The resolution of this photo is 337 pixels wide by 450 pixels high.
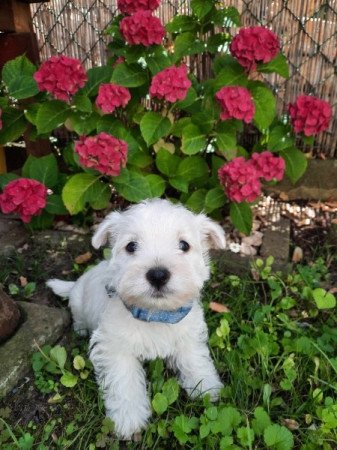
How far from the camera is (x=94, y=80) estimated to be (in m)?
3.45

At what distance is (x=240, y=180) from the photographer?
315 cm

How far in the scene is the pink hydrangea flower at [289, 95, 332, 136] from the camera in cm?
331

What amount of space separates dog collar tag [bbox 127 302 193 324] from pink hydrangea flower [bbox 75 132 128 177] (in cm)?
119

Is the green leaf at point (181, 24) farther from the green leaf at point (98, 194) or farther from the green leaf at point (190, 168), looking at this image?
the green leaf at point (98, 194)

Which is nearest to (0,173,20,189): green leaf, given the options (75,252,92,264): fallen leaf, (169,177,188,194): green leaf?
(75,252,92,264): fallen leaf

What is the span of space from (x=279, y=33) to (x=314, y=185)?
1.45 metres

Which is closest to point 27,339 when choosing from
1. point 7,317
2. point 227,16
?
point 7,317

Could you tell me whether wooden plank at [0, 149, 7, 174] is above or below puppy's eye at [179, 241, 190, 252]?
below

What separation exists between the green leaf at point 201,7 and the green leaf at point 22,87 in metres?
1.34

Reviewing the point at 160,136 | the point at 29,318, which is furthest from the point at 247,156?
the point at 29,318

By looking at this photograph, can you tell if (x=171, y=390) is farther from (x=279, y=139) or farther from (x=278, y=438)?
(x=279, y=139)

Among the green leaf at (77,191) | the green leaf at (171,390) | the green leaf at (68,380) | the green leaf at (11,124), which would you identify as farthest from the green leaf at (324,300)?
the green leaf at (11,124)

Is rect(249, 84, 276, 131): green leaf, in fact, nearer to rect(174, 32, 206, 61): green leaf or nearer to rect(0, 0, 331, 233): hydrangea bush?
rect(0, 0, 331, 233): hydrangea bush

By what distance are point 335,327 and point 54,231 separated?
236cm
